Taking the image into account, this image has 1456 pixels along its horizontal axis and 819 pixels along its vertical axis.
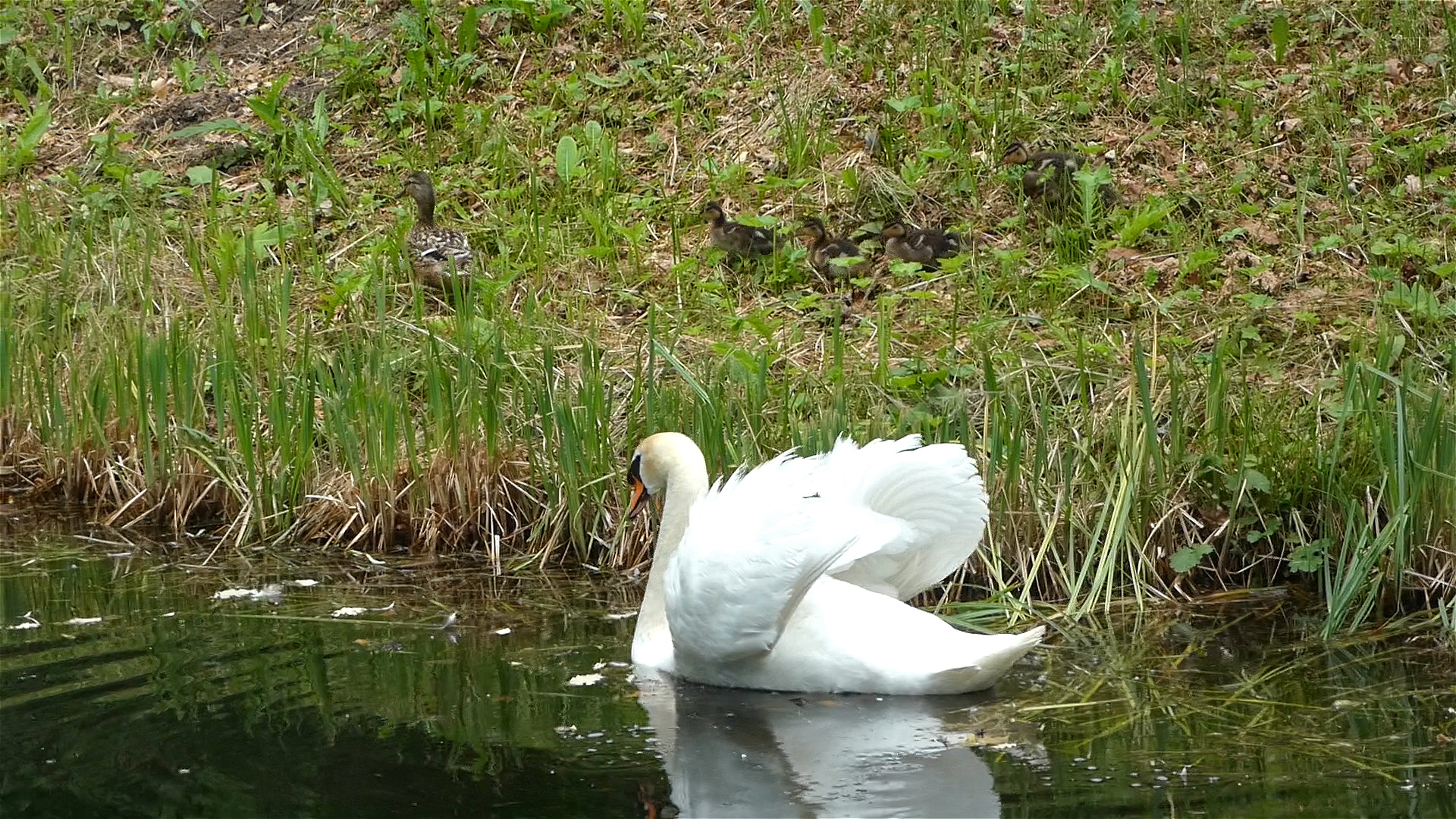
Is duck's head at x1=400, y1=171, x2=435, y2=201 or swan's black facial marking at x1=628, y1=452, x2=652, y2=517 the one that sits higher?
duck's head at x1=400, y1=171, x2=435, y2=201

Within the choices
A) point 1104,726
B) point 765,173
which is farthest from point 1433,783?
point 765,173

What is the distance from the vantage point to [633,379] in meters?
7.07

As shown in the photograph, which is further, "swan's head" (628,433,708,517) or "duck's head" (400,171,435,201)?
"duck's head" (400,171,435,201)

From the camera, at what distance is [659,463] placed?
5.48 meters

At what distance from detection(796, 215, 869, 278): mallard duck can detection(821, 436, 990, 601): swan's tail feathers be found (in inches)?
146

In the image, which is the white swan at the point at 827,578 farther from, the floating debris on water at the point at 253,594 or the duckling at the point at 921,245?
the duckling at the point at 921,245

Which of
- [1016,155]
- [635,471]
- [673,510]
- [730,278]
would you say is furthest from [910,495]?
[1016,155]

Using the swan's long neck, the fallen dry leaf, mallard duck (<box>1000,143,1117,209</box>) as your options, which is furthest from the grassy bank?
the swan's long neck

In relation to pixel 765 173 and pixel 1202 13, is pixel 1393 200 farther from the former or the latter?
pixel 765 173

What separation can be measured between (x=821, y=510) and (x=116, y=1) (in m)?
10.9

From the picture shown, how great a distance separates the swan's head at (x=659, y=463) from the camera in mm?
5414

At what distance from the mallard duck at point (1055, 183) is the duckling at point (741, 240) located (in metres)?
1.49

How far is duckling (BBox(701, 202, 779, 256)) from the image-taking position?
9.34 m

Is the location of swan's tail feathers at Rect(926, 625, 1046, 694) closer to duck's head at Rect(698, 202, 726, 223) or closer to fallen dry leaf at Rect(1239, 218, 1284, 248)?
fallen dry leaf at Rect(1239, 218, 1284, 248)
